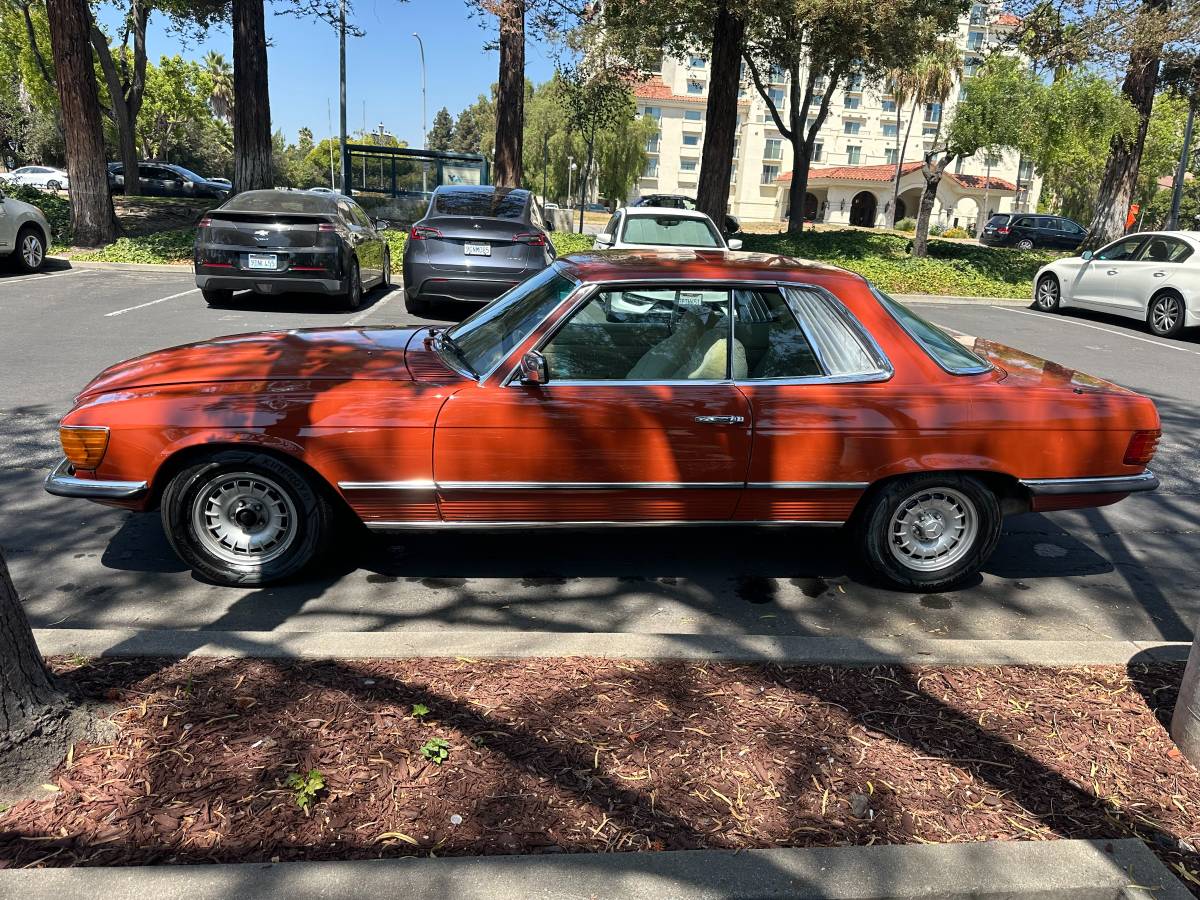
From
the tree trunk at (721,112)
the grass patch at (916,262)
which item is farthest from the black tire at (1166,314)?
the tree trunk at (721,112)

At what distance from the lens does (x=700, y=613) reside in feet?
13.2

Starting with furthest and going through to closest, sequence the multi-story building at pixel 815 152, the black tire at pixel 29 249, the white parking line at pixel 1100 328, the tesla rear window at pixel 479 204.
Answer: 1. the multi-story building at pixel 815 152
2. the black tire at pixel 29 249
3. the white parking line at pixel 1100 328
4. the tesla rear window at pixel 479 204

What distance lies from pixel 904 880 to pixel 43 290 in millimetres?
13817

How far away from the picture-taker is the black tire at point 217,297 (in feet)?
38.8

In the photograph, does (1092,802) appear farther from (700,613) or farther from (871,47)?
(871,47)

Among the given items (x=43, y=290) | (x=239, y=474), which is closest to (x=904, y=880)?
(x=239, y=474)

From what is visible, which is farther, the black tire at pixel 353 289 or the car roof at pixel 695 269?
the black tire at pixel 353 289

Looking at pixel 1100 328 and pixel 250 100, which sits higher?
pixel 250 100

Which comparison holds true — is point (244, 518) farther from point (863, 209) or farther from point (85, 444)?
point (863, 209)

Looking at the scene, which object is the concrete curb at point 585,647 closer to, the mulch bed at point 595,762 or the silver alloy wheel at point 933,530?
the mulch bed at point 595,762

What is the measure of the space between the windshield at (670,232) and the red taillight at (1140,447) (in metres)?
8.62

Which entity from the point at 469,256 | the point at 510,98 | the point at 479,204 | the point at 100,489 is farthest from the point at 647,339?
the point at 510,98

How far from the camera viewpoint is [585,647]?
3.36 metres

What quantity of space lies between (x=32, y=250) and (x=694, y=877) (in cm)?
1561
